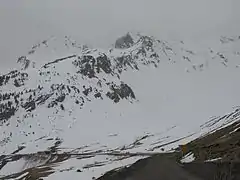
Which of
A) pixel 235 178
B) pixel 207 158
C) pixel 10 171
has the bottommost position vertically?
pixel 235 178

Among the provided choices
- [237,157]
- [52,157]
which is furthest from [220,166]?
[52,157]

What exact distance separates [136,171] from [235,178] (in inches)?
512

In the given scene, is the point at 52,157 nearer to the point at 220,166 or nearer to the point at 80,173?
the point at 80,173

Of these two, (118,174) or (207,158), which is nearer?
(118,174)

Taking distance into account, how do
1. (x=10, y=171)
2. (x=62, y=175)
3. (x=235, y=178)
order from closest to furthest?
1. (x=235, y=178)
2. (x=62, y=175)
3. (x=10, y=171)

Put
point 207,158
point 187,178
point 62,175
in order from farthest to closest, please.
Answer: point 62,175 < point 207,158 < point 187,178

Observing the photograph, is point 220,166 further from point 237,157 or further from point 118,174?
point 118,174

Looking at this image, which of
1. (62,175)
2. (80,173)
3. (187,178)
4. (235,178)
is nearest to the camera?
(235,178)

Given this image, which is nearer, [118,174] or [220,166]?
[220,166]

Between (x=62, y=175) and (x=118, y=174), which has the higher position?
(x=62, y=175)

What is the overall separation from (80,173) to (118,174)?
27.1 m

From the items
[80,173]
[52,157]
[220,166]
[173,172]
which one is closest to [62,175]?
[80,173]

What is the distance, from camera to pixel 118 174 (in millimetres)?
57938

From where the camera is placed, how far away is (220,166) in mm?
50375
